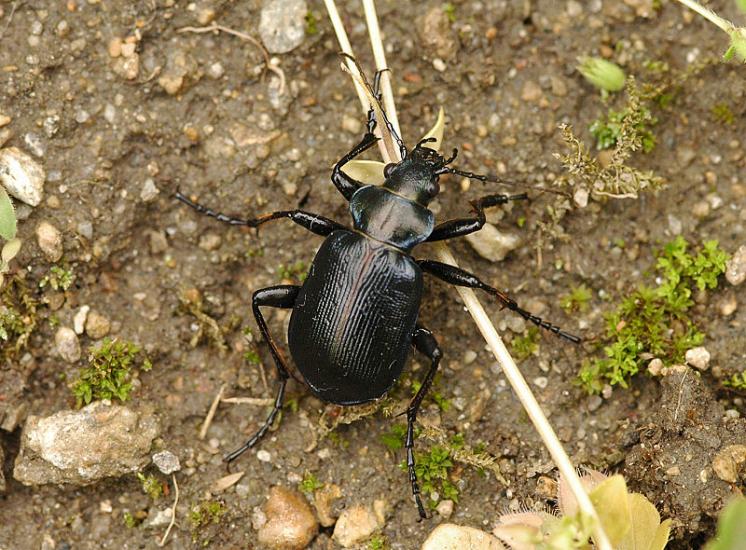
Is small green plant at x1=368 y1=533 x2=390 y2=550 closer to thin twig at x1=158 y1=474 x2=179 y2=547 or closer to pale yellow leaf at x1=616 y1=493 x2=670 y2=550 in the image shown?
thin twig at x1=158 y1=474 x2=179 y2=547

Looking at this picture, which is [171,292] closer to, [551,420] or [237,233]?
[237,233]

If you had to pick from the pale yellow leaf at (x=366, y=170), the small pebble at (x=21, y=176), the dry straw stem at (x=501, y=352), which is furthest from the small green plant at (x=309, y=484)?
the small pebble at (x=21, y=176)

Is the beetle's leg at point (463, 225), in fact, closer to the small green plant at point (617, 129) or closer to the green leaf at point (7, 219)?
the small green plant at point (617, 129)

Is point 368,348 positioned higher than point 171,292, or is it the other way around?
point 368,348

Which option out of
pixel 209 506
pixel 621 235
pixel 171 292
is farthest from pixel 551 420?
pixel 171 292

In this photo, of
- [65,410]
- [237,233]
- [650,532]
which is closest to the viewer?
[650,532]

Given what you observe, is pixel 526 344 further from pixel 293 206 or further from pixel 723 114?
pixel 723 114
